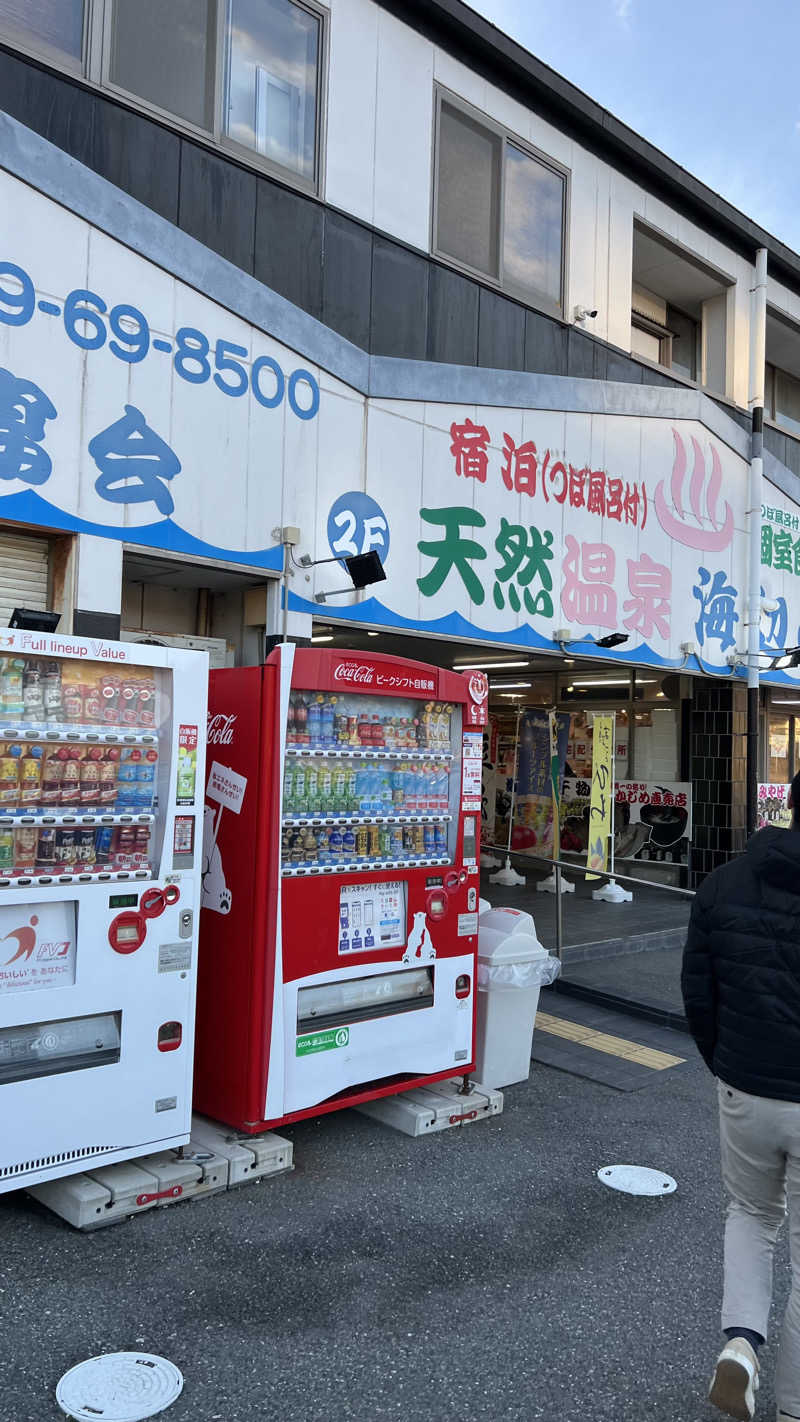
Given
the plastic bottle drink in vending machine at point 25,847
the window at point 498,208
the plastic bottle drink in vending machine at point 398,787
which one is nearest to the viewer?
the plastic bottle drink in vending machine at point 25,847

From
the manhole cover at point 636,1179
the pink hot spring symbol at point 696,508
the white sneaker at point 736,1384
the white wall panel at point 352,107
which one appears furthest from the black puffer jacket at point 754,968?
the pink hot spring symbol at point 696,508

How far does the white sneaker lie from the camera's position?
9.30ft

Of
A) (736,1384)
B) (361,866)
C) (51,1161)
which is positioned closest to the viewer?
(736,1384)

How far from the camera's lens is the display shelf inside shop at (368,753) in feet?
16.2

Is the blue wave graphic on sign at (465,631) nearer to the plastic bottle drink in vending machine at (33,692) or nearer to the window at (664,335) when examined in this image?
the plastic bottle drink in vending machine at (33,692)

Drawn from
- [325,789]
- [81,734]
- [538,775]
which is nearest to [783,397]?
[538,775]

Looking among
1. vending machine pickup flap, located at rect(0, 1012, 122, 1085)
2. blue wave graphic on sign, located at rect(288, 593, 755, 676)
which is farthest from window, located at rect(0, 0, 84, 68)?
vending machine pickup flap, located at rect(0, 1012, 122, 1085)

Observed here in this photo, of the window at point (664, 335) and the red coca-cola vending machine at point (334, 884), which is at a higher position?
the window at point (664, 335)

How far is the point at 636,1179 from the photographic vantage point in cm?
474

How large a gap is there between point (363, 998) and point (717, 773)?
336 inches

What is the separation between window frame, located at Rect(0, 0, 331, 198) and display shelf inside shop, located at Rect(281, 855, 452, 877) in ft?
16.7

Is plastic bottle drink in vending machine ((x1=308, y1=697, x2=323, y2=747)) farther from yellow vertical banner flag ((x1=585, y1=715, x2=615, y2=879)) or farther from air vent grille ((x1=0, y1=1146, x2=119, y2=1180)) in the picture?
yellow vertical banner flag ((x1=585, y1=715, x2=615, y2=879))

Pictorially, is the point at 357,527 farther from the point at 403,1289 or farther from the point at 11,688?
the point at 403,1289

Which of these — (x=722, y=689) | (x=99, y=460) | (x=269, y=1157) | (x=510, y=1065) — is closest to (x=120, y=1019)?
(x=269, y=1157)
